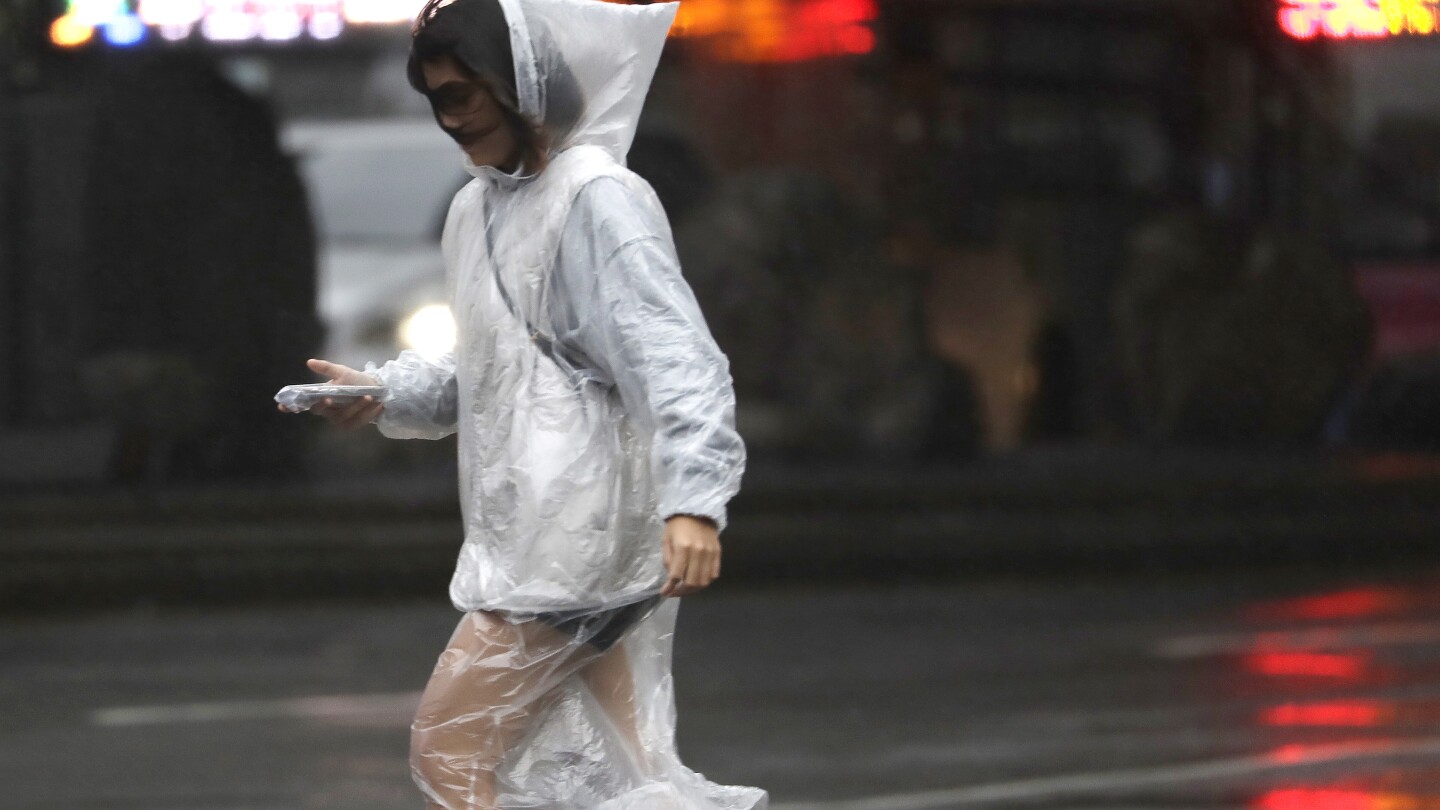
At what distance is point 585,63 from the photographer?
3396 mm

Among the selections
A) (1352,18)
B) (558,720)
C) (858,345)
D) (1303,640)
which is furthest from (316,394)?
(1352,18)

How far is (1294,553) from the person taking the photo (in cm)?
1134

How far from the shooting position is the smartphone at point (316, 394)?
340 cm

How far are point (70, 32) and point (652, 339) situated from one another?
23.4ft

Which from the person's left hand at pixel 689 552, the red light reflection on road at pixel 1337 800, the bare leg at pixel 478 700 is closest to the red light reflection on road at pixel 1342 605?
the red light reflection on road at pixel 1337 800

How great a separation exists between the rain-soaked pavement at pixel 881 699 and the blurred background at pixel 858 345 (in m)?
0.05

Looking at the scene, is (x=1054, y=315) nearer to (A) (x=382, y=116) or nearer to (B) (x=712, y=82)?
(B) (x=712, y=82)

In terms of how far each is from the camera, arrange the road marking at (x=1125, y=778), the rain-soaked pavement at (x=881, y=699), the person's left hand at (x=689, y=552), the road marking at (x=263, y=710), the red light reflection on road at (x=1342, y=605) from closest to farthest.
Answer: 1. the person's left hand at (x=689, y=552)
2. the road marking at (x=1125, y=778)
3. the rain-soaked pavement at (x=881, y=699)
4. the road marking at (x=263, y=710)
5. the red light reflection on road at (x=1342, y=605)

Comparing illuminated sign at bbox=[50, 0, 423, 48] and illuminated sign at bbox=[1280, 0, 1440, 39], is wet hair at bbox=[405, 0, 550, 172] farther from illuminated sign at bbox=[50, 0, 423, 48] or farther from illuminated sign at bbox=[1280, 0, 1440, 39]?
illuminated sign at bbox=[1280, 0, 1440, 39]

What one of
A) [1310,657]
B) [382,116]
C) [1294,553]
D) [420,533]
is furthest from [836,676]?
[1294,553]

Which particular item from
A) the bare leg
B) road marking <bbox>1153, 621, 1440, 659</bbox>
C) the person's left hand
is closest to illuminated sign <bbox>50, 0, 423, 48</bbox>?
road marking <bbox>1153, 621, 1440, 659</bbox>

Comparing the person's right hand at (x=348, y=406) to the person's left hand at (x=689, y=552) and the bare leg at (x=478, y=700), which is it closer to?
the bare leg at (x=478, y=700)

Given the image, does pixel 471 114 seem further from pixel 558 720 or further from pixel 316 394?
pixel 558 720

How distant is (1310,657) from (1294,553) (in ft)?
10.7
